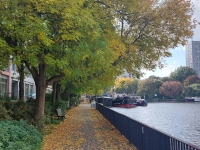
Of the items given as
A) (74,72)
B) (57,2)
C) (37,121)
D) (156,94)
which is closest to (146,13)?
(74,72)

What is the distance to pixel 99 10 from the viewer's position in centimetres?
1371

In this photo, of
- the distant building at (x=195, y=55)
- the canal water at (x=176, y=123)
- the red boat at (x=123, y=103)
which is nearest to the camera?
the canal water at (x=176, y=123)

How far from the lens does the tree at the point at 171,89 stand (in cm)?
9881

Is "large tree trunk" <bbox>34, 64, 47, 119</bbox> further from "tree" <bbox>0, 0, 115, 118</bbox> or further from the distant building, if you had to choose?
the distant building

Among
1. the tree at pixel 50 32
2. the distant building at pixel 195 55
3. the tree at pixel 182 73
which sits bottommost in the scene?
the tree at pixel 50 32

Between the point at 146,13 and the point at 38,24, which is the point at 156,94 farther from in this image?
the point at 38,24

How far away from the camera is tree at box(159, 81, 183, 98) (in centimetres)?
9881

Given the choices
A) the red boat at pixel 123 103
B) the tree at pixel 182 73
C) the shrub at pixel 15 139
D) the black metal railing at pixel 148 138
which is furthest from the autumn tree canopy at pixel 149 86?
the shrub at pixel 15 139

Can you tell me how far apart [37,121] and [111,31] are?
627 cm

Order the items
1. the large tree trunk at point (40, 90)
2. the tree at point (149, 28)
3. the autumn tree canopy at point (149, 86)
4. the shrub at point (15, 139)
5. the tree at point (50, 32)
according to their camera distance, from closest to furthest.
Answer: the shrub at point (15, 139), the tree at point (50, 32), the large tree trunk at point (40, 90), the tree at point (149, 28), the autumn tree canopy at point (149, 86)

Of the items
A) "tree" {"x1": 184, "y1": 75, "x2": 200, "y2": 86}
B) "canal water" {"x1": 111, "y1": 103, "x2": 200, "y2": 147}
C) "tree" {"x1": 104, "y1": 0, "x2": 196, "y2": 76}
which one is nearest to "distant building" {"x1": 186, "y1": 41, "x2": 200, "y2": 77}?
"tree" {"x1": 184, "y1": 75, "x2": 200, "y2": 86}

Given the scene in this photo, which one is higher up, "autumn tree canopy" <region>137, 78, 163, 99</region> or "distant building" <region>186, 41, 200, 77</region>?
"distant building" <region>186, 41, 200, 77</region>

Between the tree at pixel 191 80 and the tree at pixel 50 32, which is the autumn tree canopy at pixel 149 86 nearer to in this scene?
the tree at pixel 191 80

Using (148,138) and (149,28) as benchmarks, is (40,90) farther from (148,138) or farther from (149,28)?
(149,28)
